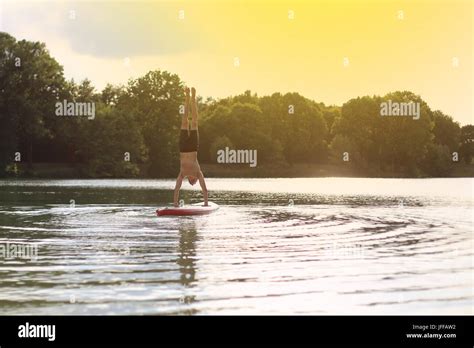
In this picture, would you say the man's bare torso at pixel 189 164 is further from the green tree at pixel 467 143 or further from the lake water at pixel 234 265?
the green tree at pixel 467 143

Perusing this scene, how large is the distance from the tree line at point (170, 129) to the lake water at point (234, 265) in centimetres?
7211

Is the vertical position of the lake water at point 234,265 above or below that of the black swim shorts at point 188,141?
below

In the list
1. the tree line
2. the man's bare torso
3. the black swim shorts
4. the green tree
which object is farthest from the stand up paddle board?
the green tree

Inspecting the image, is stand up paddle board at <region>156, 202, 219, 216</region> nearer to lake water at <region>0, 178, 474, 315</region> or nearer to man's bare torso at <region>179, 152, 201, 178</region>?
lake water at <region>0, 178, 474, 315</region>

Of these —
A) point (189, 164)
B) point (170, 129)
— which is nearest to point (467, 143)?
point (170, 129)

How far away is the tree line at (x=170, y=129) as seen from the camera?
95562mm

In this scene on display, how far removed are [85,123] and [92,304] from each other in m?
92.0

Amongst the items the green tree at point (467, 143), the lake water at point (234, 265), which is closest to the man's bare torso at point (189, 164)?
the lake water at point (234, 265)

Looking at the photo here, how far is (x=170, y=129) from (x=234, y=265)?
103879 mm

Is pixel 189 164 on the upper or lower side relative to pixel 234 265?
upper

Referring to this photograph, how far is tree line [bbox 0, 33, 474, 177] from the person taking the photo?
95.6 m

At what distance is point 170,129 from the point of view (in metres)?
117

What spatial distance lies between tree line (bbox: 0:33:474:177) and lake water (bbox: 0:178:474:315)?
72.1 meters

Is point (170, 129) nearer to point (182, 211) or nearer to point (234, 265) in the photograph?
point (182, 211)
